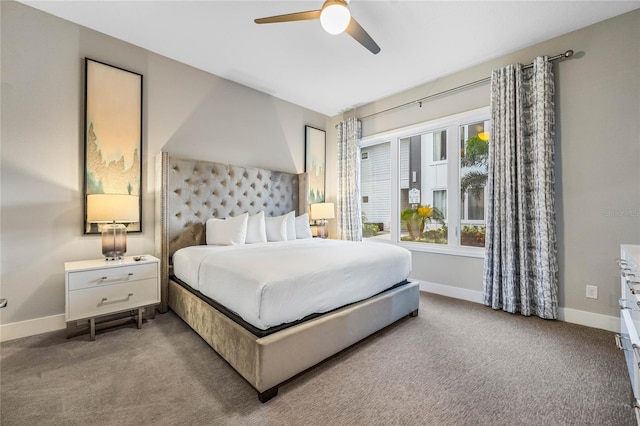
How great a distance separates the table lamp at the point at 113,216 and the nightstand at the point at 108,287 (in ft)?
0.43

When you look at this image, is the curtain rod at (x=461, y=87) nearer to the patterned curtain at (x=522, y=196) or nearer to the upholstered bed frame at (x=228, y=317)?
the patterned curtain at (x=522, y=196)

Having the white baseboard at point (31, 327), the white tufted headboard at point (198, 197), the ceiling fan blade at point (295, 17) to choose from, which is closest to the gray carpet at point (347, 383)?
the white baseboard at point (31, 327)

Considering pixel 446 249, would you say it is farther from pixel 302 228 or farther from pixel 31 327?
pixel 31 327

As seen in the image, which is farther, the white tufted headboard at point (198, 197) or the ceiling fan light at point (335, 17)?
the white tufted headboard at point (198, 197)

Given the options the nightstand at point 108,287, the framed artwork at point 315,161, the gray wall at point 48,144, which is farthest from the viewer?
the framed artwork at point 315,161

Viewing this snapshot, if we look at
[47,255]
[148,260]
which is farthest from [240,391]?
[47,255]

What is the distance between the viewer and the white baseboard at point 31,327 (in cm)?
232

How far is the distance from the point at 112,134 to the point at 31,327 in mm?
1930

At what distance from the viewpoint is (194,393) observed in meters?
1.66

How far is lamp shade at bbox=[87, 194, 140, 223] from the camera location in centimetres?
242

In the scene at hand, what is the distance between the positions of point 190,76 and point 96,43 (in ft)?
3.01

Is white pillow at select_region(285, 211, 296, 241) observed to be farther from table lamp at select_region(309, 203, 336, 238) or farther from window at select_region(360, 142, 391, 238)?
window at select_region(360, 142, 391, 238)

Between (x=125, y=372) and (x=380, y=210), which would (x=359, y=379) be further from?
(x=380, y=210)

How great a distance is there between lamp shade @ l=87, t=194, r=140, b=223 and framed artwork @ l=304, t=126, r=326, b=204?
2.86 m
